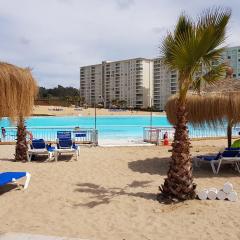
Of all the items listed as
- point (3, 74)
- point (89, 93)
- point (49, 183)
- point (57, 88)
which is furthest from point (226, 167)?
point (89, 93)

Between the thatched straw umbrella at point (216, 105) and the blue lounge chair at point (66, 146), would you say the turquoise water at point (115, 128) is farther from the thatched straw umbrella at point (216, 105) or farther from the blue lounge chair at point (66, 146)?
the blue lounge chair at point (66, 146)

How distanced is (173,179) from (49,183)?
129 inches

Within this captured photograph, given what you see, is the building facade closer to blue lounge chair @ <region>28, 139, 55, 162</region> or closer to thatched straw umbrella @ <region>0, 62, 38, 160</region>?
blue lounge chair @ <region>28, 139, 55, 162</region>

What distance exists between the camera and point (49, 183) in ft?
30.2

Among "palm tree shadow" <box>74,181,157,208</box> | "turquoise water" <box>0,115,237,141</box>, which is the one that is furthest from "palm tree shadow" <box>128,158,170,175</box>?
"palm tree shadow" <box>74,181,157,208</box>

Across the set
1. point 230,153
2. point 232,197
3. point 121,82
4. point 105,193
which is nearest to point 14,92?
point 105,193

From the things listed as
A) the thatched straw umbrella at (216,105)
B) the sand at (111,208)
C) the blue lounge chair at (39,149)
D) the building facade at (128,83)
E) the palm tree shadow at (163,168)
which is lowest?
the sand at (111,208)

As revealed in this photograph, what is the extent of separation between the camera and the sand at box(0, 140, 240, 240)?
5.87 meters

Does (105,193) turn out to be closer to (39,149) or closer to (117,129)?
(39,149)

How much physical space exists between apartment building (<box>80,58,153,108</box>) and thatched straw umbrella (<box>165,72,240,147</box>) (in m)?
107

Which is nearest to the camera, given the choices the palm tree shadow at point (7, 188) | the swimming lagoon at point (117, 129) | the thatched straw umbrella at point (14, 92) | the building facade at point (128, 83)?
the thatched straw umbrella at point (14, 92)

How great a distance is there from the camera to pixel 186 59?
7.20 metres

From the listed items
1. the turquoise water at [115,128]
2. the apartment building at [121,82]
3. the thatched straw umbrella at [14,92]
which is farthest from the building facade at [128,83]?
the thatched straw umbrella at [14,92]

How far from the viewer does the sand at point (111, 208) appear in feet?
19.3
